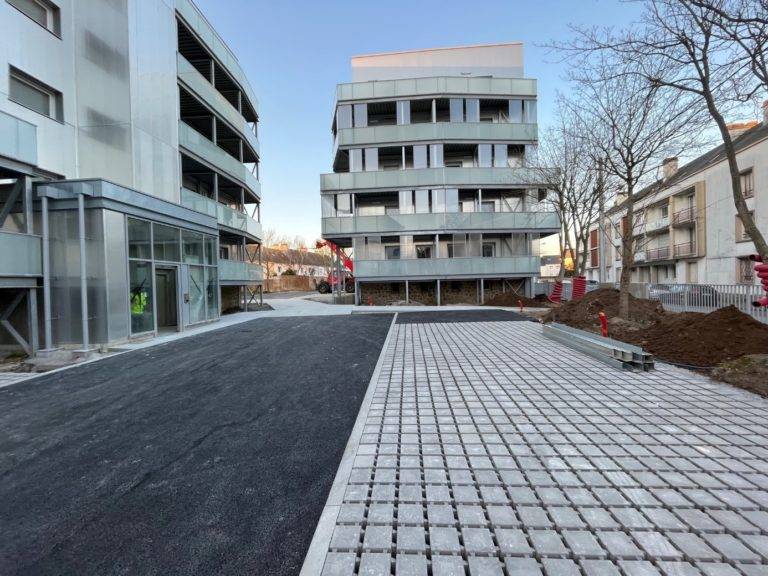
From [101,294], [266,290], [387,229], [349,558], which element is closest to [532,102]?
[387,229]

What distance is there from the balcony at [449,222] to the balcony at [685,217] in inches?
716

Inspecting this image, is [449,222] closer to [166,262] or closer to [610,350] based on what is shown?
[166,262]

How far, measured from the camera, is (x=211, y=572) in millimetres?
2197

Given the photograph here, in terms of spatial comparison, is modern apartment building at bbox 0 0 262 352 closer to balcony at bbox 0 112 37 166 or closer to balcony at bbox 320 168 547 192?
balcony at bbox 0 112 37 166

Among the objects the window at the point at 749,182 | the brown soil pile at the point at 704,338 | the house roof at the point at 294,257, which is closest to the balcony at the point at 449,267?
the brown soil pile at the point at 704,338

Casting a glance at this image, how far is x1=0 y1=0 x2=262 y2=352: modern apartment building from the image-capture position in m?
9.18

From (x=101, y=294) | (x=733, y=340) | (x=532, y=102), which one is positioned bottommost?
(x=733, y=340)

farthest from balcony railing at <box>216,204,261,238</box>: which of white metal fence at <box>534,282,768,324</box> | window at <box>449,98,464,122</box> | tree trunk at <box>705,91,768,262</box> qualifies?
white metal fence at <box>534,282,768,324</box>

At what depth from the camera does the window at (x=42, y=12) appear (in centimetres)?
1057

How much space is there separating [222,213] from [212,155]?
8.70 feet

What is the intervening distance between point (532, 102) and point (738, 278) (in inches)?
787

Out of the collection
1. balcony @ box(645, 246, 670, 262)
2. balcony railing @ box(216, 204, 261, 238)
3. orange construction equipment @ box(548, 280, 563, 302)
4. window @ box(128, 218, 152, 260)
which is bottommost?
orange construction equipment @ box(548, 280, 563, 302)

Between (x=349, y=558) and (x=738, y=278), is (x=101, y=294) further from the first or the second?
(x=738, y=278)

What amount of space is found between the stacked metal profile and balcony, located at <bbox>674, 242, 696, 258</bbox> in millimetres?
31973
